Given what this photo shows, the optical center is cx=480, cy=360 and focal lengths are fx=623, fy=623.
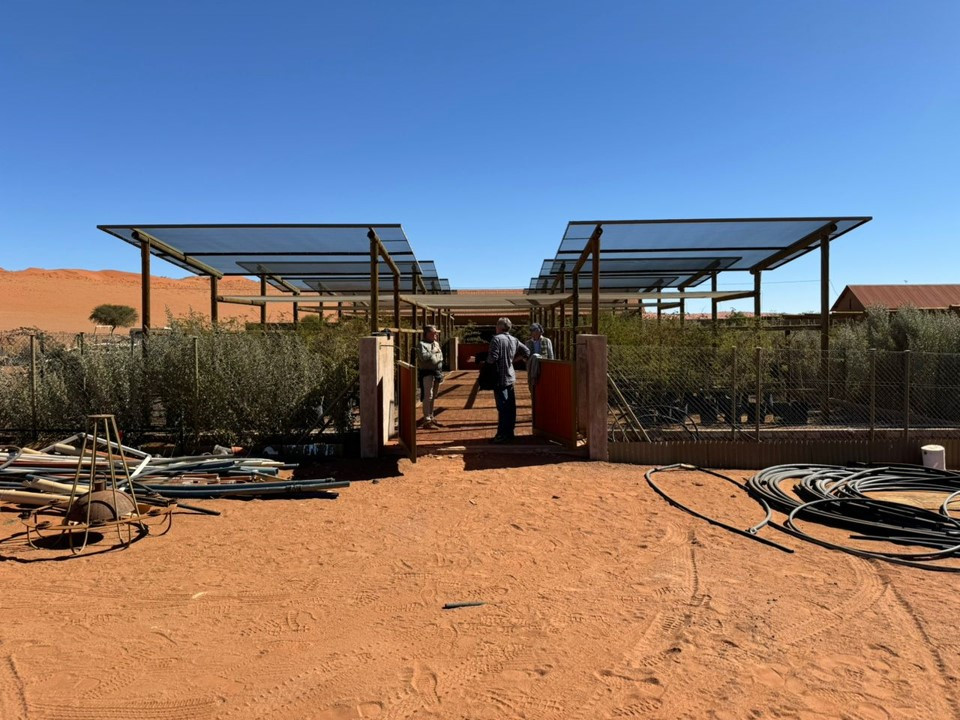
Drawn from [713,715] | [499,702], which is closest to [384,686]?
[499,702]

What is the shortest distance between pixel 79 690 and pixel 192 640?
63cm

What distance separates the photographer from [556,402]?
9414mm

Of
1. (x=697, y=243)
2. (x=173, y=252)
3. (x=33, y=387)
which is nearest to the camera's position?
(x=33, y=387)

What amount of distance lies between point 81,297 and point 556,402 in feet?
343

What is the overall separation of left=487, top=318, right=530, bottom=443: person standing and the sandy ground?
325 cm

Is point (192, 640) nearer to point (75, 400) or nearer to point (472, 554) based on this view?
point (472, 554)

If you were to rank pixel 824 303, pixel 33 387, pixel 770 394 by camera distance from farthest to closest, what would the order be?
pixel 824 303 → pixel 770 394 → pixel 33 387

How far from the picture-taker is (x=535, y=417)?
1026cm

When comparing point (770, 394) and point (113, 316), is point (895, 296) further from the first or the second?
point (113, 316)

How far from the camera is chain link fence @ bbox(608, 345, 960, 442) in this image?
958 cm

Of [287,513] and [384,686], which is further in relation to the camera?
[287,513]

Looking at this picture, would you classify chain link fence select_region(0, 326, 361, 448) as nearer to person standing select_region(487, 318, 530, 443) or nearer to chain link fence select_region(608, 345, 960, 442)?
person standing select_region(487, 318, 530, 443)

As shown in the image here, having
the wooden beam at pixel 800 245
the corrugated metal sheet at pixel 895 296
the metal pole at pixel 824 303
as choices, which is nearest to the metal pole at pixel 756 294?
the wooden beam at pixel 800 245

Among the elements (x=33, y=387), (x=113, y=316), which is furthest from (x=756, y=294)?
(x=113, y=316)
